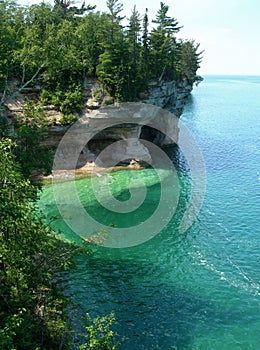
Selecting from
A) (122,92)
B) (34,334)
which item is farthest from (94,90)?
(34,334)

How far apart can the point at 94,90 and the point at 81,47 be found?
6.29m

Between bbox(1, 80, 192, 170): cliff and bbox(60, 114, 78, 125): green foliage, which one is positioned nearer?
bbox(60, 114, 78, 125): green foliage

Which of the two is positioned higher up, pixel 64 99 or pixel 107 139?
pixel 64 99

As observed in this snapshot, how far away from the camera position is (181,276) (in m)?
21.4

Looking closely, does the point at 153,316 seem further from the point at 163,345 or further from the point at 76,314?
the point at 76,314

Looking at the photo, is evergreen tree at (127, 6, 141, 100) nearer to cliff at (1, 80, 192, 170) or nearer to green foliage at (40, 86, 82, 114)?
cliff at (1, 80, 192, 170)

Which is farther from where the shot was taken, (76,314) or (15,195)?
(76,314)

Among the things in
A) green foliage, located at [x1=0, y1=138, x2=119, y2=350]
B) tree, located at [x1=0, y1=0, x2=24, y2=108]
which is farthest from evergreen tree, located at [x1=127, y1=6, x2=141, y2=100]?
green foliage, located at [x1=0, y1=138, x2=119, y2=350]

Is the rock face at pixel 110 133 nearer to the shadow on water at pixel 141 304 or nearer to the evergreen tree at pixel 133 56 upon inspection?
the evergreen tree at pixel 133 56

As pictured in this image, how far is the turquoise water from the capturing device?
1711 cm

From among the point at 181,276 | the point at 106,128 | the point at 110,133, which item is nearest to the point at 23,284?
the point at 181,276

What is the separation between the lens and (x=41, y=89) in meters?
39.6

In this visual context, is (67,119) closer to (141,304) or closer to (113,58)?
(113,58)

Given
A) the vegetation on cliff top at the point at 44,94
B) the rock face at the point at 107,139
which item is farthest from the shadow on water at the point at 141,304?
the rock face at the point at 107,139
